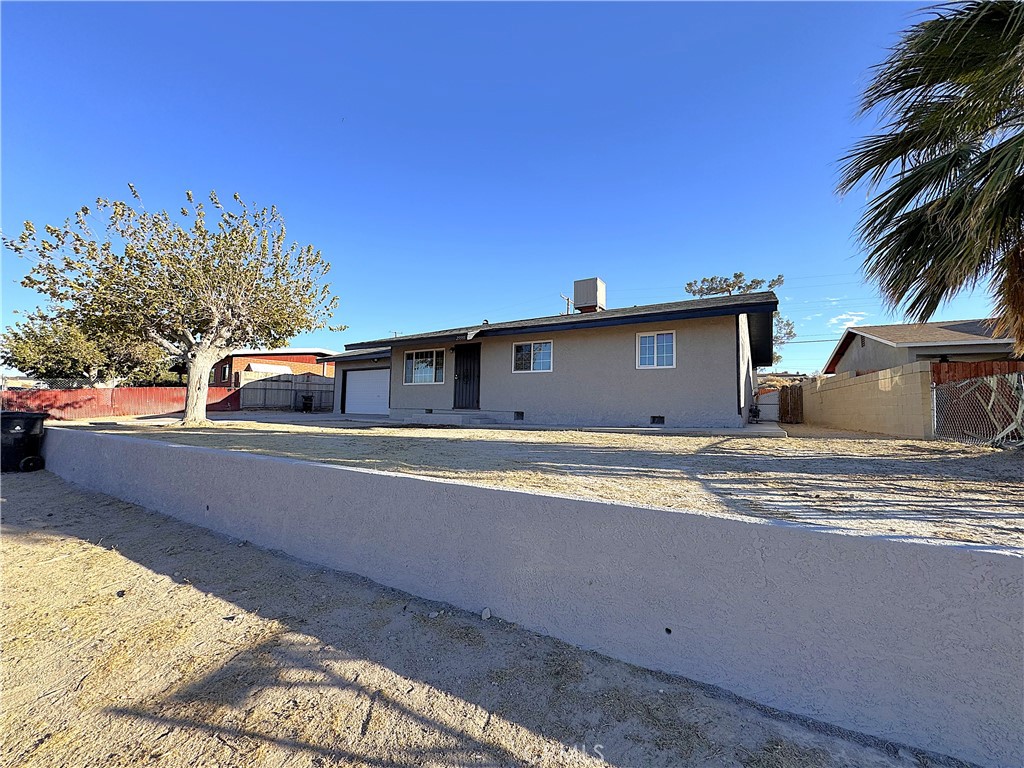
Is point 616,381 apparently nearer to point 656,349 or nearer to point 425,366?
point 656,349

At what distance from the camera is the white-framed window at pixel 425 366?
45.5 feet

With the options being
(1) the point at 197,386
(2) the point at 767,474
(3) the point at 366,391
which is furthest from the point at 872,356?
(1) the point at 197,386

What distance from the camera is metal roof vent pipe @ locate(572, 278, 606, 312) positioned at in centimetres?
1398

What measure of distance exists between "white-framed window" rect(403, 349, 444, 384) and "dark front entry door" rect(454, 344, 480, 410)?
0.73m

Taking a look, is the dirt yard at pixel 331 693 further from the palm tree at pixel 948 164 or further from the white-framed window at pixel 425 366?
the white-framed window at pixel 425 366

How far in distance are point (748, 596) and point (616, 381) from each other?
887 centimetres

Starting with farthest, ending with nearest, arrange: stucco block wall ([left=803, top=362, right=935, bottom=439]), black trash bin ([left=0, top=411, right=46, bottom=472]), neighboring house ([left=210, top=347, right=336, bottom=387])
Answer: neighboring house ([left=210, top=347, right=336, bottom=387])
black trash bin ([left=0, top=411, right=46, bottom=472])
stucco block wall ([left=803, top=362, right=935, bottom=439])

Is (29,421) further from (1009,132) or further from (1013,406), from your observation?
(1013,406)

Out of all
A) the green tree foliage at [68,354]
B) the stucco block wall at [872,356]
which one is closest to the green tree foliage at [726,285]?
the stucco block wall at [872,356]

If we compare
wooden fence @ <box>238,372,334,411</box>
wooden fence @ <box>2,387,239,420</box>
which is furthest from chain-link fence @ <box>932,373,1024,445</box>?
wooden fence @ <box>2,387,239,420</box>

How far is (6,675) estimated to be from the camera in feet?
7.29

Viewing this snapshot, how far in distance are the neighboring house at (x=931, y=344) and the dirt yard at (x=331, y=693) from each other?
1314 centimetres

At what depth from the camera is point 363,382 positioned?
18.7 metres

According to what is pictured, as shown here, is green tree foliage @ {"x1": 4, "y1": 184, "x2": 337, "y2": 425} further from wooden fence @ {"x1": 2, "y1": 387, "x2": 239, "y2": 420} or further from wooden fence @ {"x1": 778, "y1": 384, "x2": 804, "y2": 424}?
wooden fence @ {"x1": 778, "y1": 384, "x2": 804, "y2": 424}
